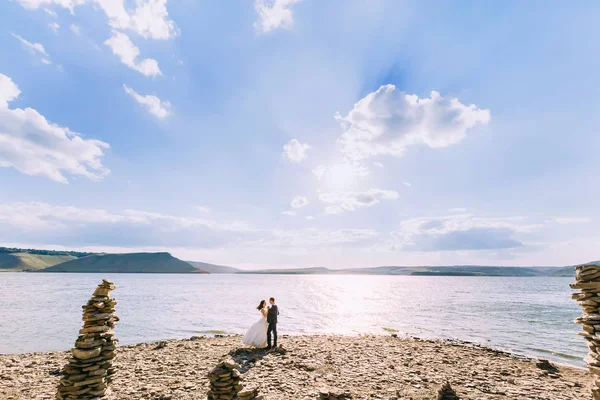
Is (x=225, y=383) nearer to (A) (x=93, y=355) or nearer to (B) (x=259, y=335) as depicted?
(A) (x=93, y=355)

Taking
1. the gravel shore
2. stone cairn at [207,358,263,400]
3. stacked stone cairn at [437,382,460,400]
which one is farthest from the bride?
stacked stone cairn at [437,382,460,400]

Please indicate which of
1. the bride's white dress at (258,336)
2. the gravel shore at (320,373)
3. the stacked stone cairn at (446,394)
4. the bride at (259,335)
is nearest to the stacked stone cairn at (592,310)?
the stacked stone cairn at (446,394)

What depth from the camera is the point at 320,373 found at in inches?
677

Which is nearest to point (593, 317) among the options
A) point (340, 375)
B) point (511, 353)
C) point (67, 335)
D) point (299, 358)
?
point (340, 375)

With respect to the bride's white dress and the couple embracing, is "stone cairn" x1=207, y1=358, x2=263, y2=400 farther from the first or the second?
the bride's white dress

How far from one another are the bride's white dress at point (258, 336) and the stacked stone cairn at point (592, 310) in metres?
17.8

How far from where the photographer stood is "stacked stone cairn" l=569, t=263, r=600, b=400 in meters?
9.31

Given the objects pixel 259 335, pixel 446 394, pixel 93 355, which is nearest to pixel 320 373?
pixel 259 335

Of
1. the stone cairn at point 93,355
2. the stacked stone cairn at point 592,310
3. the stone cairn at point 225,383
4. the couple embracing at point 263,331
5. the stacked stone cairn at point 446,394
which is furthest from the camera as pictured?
the couple embracing at point 263,331

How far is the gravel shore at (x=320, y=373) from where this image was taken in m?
14.1

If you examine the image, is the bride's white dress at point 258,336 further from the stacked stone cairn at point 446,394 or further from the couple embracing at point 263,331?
the stacked stone cairn at point 446,394

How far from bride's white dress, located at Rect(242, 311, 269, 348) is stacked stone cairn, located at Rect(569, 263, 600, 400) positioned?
17.8 meters

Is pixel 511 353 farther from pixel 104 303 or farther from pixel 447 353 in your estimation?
pixel 104 303

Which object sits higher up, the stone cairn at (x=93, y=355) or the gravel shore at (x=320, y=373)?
the stone cairn at (x=93, y=355)
